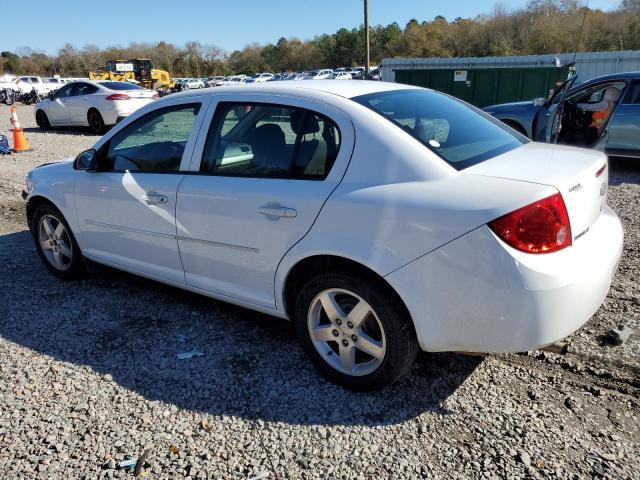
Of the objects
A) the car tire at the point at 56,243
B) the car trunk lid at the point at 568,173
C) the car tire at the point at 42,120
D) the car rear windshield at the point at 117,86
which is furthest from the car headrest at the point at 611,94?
the car tire at the point at 42,120

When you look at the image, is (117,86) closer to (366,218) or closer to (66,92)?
(66,92)

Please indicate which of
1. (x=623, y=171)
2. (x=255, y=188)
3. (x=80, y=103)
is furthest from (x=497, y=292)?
(x=80, y=103)

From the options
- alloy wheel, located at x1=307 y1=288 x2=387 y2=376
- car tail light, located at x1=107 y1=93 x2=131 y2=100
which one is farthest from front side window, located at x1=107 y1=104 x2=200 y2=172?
car tail light, located at x1=107 y1=93 x2=131 y2=100

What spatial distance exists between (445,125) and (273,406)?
74.4 inches

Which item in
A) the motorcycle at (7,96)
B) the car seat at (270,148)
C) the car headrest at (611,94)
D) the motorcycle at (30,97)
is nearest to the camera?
the car seat at (270,148)

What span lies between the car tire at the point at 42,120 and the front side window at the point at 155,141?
15.9 metres

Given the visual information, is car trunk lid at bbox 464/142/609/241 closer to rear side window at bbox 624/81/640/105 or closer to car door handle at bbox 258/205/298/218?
car door handle at bbox 258/205/298/218

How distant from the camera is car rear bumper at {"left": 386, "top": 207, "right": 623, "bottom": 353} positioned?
7.49 feet

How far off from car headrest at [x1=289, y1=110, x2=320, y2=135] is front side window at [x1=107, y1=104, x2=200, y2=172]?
805 millimetres

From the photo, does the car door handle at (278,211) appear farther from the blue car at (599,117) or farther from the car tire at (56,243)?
the blue car at (599,117)

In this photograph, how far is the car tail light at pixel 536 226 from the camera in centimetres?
228

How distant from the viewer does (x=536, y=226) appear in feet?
7.55

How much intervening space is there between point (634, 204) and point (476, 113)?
163 inches

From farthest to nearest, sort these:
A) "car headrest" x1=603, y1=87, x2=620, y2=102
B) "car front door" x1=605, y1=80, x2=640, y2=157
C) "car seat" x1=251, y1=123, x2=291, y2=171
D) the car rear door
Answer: the car rear door, "car headrest" x1=603, y1=87, x2=620, y2=102, "car front door" x1=605, y1=80, x2=640, y2=157, "car seat" x1=251, y1=123, x2=291, y2=171
